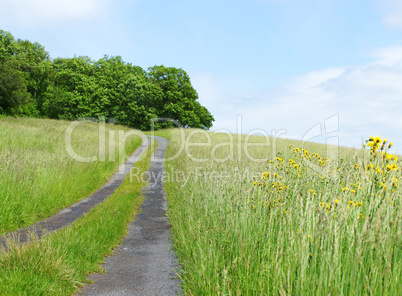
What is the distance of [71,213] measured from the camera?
32.3 ft

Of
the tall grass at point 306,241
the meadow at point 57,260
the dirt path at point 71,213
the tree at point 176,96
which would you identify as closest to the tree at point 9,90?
the dirt path at point 71,213

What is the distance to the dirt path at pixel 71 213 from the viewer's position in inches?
289

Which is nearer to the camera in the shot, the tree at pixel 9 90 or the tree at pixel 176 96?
the tree at pixel 9 90

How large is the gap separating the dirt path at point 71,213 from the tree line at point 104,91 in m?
34.5

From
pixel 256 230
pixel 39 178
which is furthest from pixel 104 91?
pixel 256 230

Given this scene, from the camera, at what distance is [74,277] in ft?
15.7

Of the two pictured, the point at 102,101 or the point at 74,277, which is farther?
the point at 102,101

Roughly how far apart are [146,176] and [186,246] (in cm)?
1093

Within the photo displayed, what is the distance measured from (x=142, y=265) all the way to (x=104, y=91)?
48.7 m

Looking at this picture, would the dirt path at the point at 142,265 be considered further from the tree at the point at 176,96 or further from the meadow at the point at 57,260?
the tree at the point at 176,96

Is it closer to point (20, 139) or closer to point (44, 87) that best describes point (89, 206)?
point (20, 139)

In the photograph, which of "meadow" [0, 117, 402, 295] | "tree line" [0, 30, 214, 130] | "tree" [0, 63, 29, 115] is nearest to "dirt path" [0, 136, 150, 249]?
"meadow" [0, 117, 402, 295]

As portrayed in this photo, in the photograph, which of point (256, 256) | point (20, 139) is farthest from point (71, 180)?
point (256, 256)

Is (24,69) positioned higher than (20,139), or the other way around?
(24,69)
